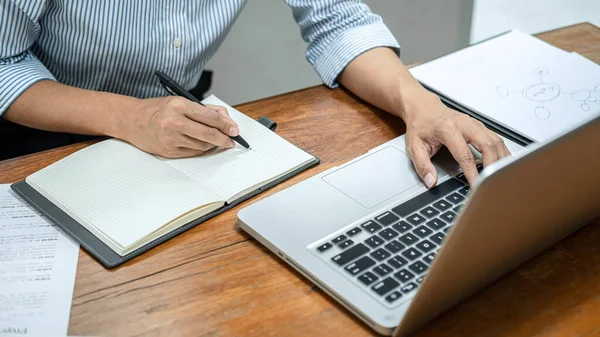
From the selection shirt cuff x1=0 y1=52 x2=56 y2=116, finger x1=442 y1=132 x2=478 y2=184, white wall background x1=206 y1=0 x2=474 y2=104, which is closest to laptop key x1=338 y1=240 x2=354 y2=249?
finger x1=442 y1=132 x2=478 y2=184

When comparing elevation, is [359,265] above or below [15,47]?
below

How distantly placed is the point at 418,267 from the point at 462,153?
0.24 m

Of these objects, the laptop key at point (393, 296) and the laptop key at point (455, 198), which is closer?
the laptop key at point (393, 296)

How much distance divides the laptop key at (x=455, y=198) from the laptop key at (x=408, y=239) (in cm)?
11

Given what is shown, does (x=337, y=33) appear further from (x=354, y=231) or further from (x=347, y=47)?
(x=354, y=231)

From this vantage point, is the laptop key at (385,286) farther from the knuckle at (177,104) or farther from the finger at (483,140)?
the knuckle at (177,104)

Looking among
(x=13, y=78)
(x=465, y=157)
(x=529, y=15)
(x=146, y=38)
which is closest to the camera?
(x=465, y=157)

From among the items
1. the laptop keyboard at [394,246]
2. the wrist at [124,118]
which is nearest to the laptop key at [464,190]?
the laptop keyboard at [394,246]

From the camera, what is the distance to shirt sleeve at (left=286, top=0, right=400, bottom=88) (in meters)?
1.26

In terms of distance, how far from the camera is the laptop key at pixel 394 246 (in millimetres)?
787

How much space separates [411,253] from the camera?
78cm

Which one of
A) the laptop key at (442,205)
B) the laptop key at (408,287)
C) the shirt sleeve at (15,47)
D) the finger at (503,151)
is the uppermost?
the shirt sleeve at (15,47)

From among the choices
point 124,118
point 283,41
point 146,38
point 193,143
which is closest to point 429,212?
point 193,143

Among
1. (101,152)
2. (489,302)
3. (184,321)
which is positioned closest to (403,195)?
(489,302)
